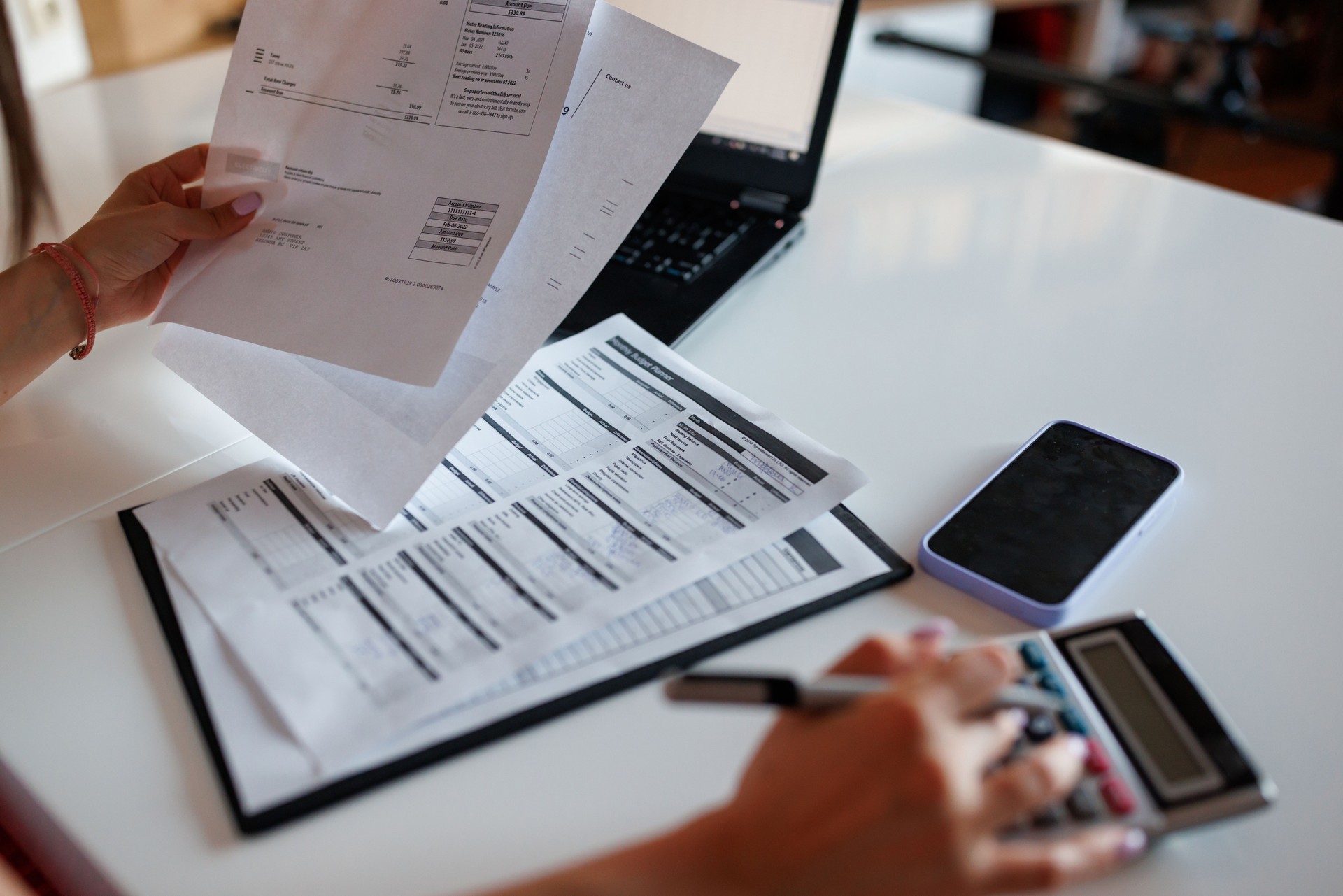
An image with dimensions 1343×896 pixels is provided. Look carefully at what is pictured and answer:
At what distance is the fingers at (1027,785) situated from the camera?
1.20 ft

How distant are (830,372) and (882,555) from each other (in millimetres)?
200

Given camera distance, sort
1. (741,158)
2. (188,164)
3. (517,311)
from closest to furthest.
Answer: (517,311), (188,164), (741,158)

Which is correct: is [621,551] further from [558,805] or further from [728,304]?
[728,304]

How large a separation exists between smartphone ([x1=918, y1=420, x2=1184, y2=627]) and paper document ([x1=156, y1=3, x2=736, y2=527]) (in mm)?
246

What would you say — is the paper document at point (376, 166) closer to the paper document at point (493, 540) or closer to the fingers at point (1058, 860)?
the paper document at point (493, 540)

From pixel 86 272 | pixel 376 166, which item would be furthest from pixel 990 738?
pixel 86 272

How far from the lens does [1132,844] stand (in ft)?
1.25

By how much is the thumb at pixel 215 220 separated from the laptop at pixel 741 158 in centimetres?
23

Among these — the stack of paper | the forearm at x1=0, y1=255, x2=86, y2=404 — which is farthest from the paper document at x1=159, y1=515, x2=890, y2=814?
the forearm at x1=0, y1=255, x2=86, y2=404

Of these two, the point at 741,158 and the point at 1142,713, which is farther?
the point at 741,158

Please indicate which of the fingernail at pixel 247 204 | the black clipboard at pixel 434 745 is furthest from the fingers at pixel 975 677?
the fingernail at pixel 247 204

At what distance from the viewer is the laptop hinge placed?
853mm

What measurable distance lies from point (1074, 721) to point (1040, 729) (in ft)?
0.06

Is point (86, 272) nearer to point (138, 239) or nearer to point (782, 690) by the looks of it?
point (138, 239)
